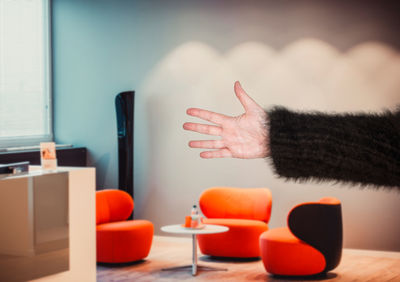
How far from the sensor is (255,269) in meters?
5.62

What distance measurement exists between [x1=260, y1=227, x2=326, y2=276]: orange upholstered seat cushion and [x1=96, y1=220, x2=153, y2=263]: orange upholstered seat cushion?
4.57ft

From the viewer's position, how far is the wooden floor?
525cm

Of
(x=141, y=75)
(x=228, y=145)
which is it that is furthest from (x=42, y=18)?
(x=228, y=145)

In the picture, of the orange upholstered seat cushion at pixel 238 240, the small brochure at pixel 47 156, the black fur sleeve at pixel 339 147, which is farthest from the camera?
the orange upholstered seat cushion at pixel 238 240

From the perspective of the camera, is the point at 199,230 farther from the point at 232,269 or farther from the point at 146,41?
the point at 146,41

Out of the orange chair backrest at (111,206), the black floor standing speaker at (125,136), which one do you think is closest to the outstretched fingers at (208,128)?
the orange chair backrest at (111,206)

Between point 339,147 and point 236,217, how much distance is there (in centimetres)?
523

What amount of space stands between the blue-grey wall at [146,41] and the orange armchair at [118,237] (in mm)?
1300

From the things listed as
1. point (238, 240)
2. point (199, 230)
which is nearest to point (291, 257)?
point (238, 240)

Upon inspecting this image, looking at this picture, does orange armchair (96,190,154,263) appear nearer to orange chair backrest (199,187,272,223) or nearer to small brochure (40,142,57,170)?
orange chair backrest (199,187,272,223)

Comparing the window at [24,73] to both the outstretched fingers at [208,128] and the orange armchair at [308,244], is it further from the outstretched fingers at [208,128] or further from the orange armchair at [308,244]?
the outstretched fingers at [208,128]

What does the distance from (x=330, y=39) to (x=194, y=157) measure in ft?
7.49

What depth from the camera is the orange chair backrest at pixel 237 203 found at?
6301mm

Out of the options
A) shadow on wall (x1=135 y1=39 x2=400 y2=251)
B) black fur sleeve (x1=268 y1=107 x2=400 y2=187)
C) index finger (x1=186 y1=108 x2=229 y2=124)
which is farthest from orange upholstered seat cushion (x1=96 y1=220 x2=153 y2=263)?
black fur sleeve (x1=268 y1=107 x2=400 y2=187)
